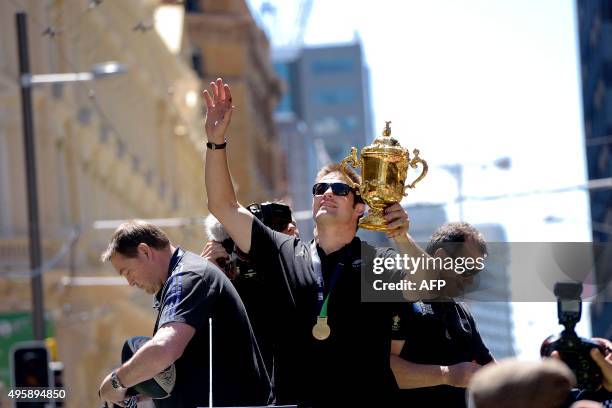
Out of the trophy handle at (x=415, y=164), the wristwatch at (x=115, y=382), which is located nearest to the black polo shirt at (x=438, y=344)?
the trophy handle at (x=415, y=164)

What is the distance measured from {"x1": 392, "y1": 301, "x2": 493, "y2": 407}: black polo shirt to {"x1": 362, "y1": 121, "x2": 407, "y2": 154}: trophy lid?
28.0 inches

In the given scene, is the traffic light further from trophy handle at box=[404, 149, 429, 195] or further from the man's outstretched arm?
trophy handle at box=[404, 149, 429, 195]

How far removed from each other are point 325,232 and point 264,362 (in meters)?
0.66

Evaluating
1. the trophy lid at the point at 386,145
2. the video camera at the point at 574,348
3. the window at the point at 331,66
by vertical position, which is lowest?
the video camera at the point at 574,348

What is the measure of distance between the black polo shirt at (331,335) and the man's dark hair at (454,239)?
0.29m

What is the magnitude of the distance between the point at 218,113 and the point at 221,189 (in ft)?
1.21

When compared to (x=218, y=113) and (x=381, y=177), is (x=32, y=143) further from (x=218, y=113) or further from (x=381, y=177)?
(x=381, y=177)

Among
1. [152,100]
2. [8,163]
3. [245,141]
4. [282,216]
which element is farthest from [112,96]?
[245,141]

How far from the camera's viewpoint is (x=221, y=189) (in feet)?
23.6

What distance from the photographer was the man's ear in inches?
271

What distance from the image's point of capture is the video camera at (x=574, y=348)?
234 inches

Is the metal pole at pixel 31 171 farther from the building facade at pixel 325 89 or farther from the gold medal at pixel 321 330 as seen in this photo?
the building facade at pixel 325 89

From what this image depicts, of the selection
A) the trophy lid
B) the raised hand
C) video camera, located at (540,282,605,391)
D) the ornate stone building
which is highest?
the ornate stone building
